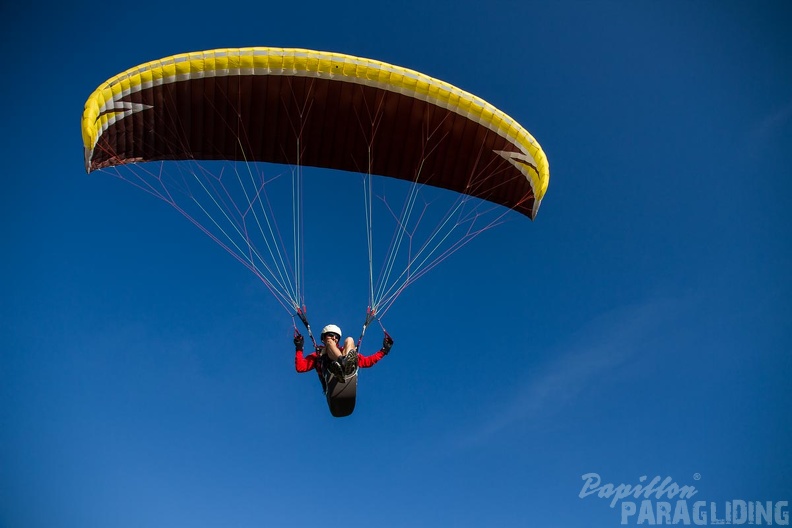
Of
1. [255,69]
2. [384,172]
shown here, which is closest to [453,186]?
[384,172]

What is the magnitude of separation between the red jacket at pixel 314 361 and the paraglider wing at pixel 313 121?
11.6 ft

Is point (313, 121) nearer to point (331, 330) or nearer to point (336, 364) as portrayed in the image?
point (331, 330)

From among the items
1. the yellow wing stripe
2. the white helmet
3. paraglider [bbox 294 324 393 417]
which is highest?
the yellow wing stripe

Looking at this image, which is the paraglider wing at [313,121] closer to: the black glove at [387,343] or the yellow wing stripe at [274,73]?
the yellow wing stripe at [274,73]

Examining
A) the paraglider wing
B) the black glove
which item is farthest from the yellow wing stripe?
the black glove

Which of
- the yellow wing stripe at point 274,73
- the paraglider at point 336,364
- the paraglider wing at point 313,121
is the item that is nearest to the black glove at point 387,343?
the paraglider at point 336,364

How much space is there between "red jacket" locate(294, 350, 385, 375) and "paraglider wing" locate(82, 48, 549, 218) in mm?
3531

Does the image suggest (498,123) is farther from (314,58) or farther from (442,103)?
(314,58)

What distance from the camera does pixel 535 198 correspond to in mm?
11320

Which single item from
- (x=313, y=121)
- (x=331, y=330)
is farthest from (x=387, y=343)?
(x=313, y=121)

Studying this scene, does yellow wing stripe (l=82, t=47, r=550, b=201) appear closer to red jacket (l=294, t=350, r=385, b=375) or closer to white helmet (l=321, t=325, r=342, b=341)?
white helmet (l=321, t=325, r=342, b=341)

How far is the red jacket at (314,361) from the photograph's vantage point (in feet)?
28.2

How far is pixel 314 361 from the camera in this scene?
8836mm

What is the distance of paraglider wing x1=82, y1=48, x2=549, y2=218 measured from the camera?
31.7 feet
